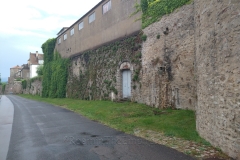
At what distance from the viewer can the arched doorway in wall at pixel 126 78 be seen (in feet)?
52.3

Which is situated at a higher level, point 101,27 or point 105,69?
point 101,27

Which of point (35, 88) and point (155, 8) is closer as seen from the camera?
point (155, 8)

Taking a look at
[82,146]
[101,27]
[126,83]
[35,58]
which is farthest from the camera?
[35,58]

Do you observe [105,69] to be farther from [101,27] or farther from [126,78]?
[101,27]

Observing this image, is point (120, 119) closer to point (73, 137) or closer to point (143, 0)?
point (73, 137)

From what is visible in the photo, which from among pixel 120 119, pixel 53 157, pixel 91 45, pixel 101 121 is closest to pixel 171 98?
pixel 120 119

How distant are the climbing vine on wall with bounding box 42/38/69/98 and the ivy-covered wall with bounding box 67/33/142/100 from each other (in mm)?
2530

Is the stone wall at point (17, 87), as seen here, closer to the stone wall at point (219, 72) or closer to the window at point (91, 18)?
the window at point (91, 18)

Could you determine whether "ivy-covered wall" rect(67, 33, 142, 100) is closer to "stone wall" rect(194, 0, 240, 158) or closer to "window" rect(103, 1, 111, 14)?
"window" rect(103, 1, 111, 14)

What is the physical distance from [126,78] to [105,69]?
11.0ft

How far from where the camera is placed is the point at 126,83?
16297 mm

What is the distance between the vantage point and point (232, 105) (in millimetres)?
5008

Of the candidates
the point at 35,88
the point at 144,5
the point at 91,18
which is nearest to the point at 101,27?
the point at 91,18

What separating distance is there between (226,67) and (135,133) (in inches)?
157
